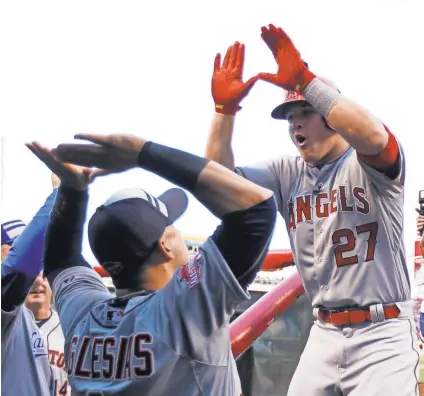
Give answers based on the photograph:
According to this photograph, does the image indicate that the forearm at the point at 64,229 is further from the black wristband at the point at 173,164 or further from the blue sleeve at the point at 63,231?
the black wristband at the point at 173,164

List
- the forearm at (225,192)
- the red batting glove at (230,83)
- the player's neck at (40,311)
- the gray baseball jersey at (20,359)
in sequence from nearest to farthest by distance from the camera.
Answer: the forearm at (225,192), the red batting glove at (230,83), the gray baseball jersey at (20,359), the player's neck at (40,311)

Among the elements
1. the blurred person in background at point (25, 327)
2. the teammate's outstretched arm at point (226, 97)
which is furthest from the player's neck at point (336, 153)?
the blurred person in background at point (25, 327)

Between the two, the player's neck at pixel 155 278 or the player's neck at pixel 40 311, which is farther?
the player's neck at pixel 40 311

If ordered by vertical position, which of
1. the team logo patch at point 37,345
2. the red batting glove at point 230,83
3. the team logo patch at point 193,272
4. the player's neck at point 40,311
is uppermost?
the red batting glove at point 230,83

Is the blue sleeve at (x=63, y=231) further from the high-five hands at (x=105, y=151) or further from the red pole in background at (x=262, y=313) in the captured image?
the red pole in background at (x=262, y=313)

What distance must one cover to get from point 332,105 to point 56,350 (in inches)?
41.5

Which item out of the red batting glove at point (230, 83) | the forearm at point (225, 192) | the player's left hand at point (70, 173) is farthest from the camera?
the red batting glove at point (230, 83)

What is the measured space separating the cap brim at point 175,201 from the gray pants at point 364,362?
474 millimetres

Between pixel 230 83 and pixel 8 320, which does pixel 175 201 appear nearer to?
pixel 230 83

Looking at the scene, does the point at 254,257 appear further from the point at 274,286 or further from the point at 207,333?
the point at 274,286

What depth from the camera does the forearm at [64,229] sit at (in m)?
1.25

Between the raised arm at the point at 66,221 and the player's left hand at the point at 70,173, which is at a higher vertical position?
the player's left hand at the point at 70,173

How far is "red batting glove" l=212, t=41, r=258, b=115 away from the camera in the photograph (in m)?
1.37

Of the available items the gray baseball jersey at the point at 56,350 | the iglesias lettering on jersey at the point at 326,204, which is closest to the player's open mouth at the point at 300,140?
the iglesias lettering on jersey at the point at 326,204
